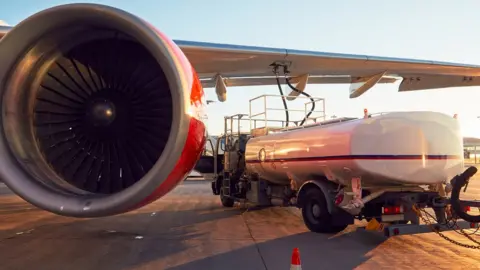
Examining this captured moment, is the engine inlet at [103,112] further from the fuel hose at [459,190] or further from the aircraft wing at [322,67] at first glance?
the fuel hose at [459,190]

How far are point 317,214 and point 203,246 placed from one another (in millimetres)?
2183

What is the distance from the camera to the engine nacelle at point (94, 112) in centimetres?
358

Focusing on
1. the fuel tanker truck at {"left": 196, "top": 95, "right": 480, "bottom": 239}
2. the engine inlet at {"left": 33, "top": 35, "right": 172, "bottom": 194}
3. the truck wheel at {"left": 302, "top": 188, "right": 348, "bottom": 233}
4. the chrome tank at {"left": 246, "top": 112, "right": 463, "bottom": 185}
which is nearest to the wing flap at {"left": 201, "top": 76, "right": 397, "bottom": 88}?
the fuel tanker truck at {"left": 196, "top": 95, "right": 480, "bottom": 239}

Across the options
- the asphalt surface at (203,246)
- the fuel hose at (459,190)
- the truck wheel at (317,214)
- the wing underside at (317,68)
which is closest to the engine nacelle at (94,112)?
the wing underside at (317,68)

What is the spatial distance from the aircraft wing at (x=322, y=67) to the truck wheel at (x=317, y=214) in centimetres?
221

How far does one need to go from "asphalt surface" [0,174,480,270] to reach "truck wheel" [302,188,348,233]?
15 centimetres

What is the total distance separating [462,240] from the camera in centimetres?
740

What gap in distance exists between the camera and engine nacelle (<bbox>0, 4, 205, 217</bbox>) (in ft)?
11.8

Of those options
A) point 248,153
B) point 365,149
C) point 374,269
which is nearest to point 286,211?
point 248,153

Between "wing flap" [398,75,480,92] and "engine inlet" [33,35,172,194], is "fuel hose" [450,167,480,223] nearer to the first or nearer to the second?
"wing flap" [398,75,480,92]

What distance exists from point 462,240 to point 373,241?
1443 millimetres

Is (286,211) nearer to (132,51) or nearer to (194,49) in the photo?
(194,49)

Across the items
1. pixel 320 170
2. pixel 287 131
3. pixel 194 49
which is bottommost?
pixel 320 170

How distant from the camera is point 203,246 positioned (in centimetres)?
690
